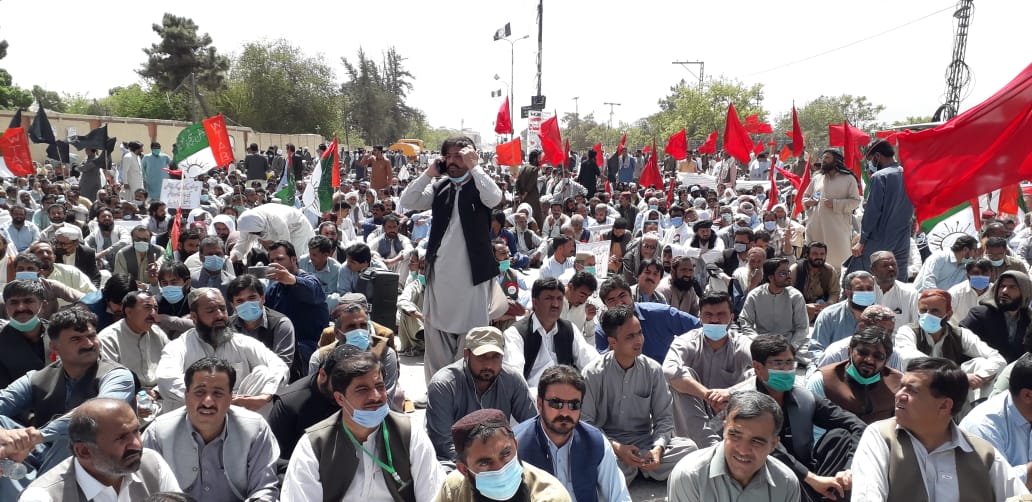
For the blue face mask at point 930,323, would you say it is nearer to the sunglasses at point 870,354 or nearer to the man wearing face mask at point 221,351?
the sunglasses at point 870,354

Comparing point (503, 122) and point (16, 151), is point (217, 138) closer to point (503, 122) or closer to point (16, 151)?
point (16, 151)

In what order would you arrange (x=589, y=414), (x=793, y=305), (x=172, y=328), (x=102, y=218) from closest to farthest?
(x=589, y=414)
(x=172, y=328)
(x=793, y=305)
(x=102, y=218)

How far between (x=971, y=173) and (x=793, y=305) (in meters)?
2.11

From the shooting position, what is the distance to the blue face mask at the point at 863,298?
225 inches

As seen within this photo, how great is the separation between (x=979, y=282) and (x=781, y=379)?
3.04m

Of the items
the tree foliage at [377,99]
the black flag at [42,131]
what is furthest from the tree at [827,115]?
the black flag at [42,131]

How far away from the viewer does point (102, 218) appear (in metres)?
9.24

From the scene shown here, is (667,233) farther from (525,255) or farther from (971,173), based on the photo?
(971,173)

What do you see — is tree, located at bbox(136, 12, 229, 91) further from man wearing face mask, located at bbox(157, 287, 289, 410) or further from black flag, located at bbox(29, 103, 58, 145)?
man wearing face mask, located at bbox(157, 287, 289, 410)

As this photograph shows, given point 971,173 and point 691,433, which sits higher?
point 971,173

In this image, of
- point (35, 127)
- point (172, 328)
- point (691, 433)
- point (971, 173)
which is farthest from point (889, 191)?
point (35, 127)

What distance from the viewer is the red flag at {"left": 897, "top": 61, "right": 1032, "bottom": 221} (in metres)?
4.42

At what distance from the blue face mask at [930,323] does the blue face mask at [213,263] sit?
5032mm

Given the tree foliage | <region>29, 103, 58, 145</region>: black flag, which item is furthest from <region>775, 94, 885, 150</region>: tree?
<region>29, 103, 58, 145</region>: black flag
